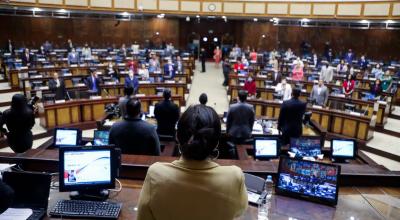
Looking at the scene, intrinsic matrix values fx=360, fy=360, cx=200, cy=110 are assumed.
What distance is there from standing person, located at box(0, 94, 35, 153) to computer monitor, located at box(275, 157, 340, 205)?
12.1ft

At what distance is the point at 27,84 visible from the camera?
34.0ft

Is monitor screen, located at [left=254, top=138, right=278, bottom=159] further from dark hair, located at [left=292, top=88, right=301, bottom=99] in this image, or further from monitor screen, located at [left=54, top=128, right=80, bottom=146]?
monitor screen, located at [left=54, top=128, right=80, bottom=146]

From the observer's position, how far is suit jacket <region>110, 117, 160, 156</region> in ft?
12.7

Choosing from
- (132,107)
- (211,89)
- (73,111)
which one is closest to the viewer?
(132,107)

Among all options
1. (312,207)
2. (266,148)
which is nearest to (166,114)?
(266,148)

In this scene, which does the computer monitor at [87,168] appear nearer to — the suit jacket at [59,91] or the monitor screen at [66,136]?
the monitor screen at [66,136]

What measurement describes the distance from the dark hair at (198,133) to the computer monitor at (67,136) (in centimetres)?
370

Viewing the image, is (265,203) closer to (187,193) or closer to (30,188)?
(187,193)

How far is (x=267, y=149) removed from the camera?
4.73 m

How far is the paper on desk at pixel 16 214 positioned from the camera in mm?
2590

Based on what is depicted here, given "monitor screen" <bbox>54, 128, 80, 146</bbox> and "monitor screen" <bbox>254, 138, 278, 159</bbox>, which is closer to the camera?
"monitor screen" <bbox>254, 138, 278, 159</bbox>

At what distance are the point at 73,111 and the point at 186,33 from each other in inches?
640

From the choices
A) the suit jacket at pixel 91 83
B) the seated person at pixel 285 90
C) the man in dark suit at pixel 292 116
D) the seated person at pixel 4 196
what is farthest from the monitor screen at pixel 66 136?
the seated person at pixel 285 90

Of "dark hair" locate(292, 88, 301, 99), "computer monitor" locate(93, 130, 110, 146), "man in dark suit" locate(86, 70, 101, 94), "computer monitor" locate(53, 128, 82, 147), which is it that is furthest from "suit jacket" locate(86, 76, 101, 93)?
"dark hair" locate(292, 88, 301, 99)
